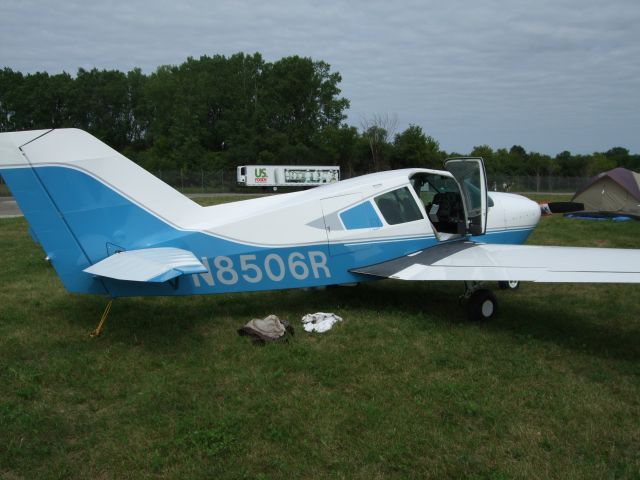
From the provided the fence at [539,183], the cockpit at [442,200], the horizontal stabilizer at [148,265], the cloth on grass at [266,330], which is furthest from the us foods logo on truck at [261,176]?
the horizontal stabilizer at [148,265]

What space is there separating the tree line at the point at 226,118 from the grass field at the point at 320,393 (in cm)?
4993

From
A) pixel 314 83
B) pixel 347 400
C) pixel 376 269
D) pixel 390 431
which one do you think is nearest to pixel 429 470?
pixel 390 431

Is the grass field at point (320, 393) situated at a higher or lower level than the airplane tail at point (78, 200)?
lower

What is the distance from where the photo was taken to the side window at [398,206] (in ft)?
24.1

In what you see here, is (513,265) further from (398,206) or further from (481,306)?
(398,206)

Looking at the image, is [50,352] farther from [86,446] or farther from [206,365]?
[86,446]

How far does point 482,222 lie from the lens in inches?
314

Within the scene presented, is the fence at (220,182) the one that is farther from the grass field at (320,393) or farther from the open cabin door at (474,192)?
the grass field at (320,393)

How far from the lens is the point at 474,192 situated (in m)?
8.15

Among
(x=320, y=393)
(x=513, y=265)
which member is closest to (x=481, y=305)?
(x=513, y=265)

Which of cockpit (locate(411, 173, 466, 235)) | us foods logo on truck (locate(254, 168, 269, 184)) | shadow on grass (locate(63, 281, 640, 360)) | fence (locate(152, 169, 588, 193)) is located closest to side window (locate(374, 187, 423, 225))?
cockpit (locate(411, 173, 466, 235))

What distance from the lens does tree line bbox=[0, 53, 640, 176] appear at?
204ft

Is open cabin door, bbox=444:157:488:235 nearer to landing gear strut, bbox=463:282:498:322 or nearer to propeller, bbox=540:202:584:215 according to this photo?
landing gear strut, bbox=463:282:498:322

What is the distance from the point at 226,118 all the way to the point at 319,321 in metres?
64.2
